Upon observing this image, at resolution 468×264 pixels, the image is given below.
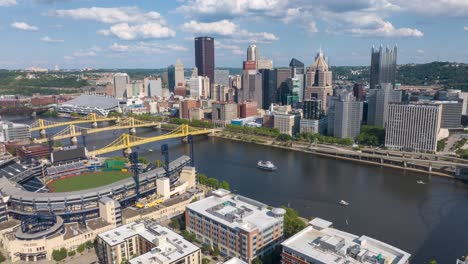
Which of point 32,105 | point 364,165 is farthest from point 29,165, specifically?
point 32,105

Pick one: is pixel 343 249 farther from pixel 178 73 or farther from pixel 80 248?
pixel 178 73

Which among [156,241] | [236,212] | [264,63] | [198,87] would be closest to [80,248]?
[156,241]

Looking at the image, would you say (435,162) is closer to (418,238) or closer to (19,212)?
(418,238)

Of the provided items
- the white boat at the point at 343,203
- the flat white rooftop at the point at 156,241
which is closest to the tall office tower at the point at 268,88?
the white boat at the point at 343,203

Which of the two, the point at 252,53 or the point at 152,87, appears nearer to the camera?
the point at 152,87

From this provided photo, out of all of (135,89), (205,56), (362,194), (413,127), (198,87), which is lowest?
(362,194)

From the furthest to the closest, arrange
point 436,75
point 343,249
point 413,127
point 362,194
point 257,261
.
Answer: point 436,75 < point 413,127 < point 362,194 < point 257,261 < point 343,249

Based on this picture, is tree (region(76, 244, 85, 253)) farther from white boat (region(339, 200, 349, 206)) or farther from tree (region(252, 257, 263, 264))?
white boat (region(339, 200, 349, 206))
